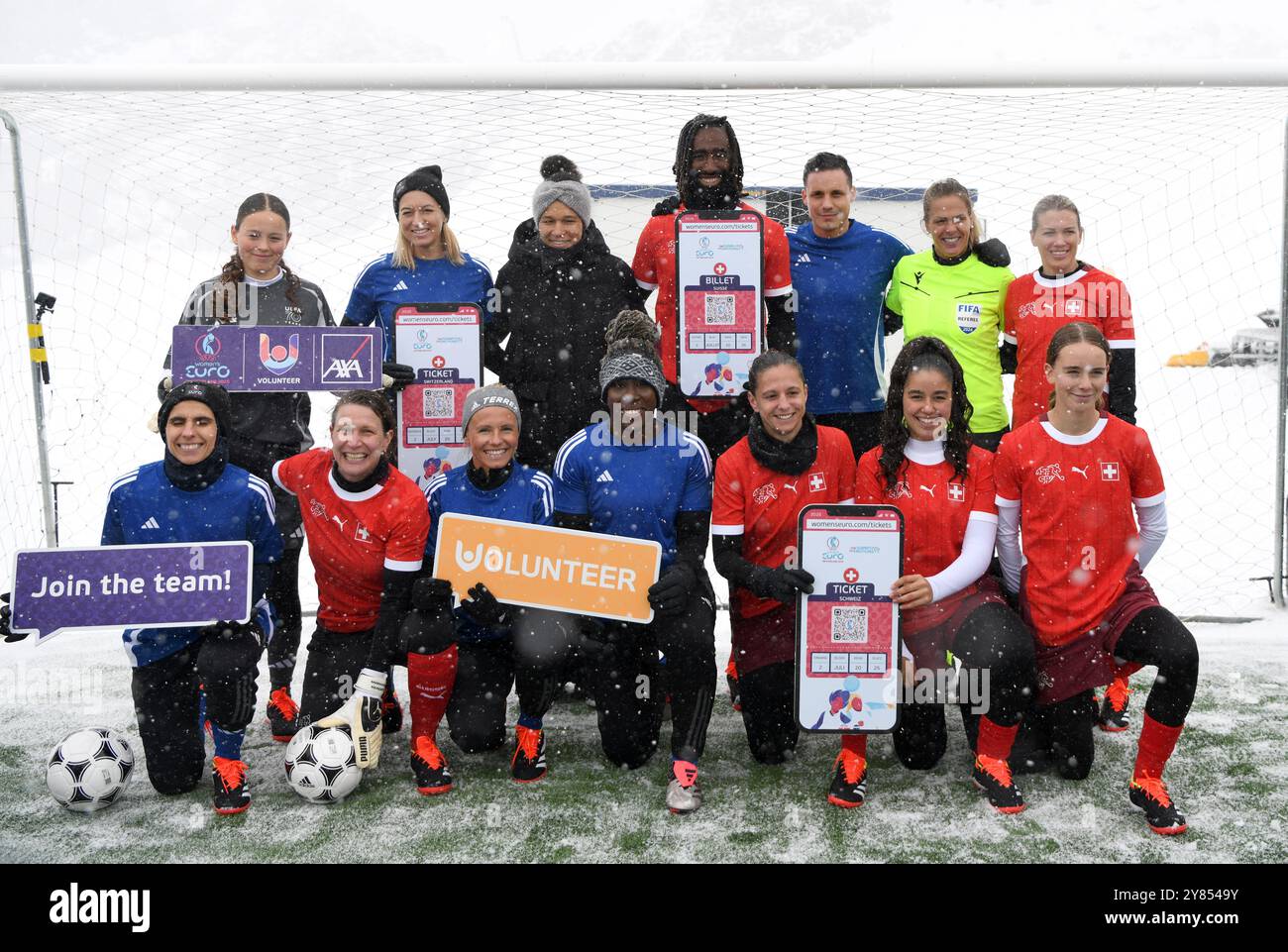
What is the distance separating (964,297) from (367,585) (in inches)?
88.7

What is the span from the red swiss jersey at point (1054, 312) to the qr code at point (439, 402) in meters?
2.01

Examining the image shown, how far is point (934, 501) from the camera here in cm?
299

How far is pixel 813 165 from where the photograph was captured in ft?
11.6

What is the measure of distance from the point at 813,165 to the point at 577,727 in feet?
7.11

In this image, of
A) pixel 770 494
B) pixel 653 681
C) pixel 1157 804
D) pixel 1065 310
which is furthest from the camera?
pixel 1065 310

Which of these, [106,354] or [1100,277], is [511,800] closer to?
[1100,277]

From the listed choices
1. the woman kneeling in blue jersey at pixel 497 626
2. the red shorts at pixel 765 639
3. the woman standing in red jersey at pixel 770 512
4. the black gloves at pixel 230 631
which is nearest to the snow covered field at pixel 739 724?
the woman kneeling in blue jersey at pixel 497 626

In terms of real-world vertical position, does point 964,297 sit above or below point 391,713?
above

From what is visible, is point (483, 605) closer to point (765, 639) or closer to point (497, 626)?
point (497, 626)

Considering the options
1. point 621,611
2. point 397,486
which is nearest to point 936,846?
point 621,611

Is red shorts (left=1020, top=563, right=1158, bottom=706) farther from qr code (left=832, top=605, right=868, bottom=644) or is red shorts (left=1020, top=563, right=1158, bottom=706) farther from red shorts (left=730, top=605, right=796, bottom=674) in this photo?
red shorts (left=730, top=605, right=796, bottom=674)

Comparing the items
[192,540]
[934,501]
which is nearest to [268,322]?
[192,540]

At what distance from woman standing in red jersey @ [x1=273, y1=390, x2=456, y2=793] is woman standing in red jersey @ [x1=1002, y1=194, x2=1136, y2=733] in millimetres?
2106

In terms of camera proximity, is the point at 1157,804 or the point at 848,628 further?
the point at 848,628
